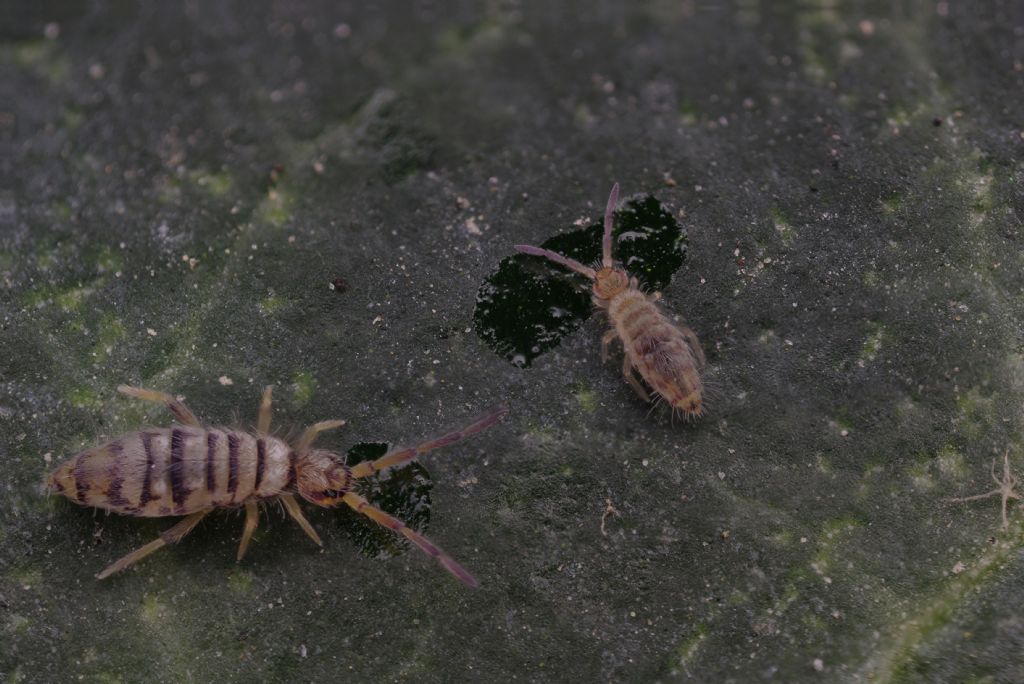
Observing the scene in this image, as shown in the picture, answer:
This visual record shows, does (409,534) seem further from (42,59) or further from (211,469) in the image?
(42,59)

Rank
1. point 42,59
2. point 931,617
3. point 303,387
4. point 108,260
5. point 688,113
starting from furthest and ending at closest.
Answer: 1. point 42,59
2. point 688,113
3. point 108,260
4. point 303,387
5. point 931,617

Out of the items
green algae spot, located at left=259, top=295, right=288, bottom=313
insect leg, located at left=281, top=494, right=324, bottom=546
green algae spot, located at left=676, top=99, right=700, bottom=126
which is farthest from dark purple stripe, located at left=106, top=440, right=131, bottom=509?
green algae spot, located at left=676, top=99, right=700, bottom=126

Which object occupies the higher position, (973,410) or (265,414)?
(265,414)

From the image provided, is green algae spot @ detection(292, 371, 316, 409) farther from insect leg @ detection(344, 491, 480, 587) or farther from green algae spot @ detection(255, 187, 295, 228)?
green algae spot @ detection(255, 187, 295, 228)

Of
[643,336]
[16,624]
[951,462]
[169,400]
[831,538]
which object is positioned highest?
[643,336]

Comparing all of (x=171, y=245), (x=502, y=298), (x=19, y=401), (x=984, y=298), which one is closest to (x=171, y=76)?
(x=171, y=245)

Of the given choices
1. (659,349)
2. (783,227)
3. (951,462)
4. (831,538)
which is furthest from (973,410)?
(659,349)

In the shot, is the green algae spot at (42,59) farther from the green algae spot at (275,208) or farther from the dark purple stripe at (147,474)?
the dark purple stripe at (147,474)

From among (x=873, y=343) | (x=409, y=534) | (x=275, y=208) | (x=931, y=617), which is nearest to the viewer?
(x=931, y=617)
